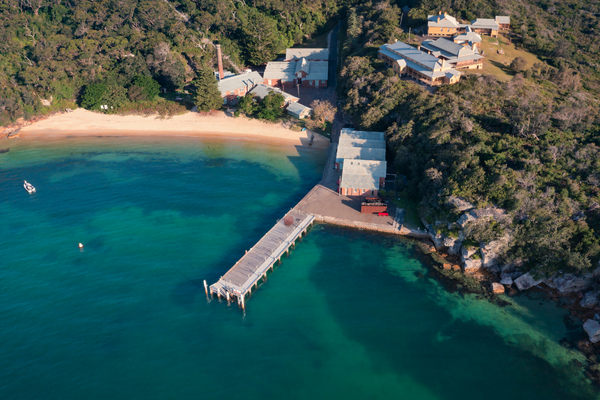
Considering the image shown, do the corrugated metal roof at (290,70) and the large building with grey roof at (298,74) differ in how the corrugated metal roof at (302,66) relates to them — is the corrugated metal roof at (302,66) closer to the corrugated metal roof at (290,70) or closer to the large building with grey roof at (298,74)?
the large building with grey roof at (298,74)

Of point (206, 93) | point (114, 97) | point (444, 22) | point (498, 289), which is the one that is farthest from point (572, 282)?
point (114, 97)

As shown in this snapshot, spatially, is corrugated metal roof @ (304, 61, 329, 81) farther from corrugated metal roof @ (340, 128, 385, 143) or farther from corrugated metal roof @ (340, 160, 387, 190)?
corrugated metal roof @ (340, 160, 387, 190)

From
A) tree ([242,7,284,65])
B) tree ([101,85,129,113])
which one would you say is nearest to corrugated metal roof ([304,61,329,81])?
tree ([242,7,284,65])

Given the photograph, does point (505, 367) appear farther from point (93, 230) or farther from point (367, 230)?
point (93, 230)

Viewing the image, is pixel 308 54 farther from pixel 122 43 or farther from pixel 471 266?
pixel 471 266

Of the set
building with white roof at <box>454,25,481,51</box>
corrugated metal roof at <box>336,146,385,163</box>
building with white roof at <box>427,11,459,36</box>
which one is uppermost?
building with white roof at <box>427,11,459,36</box>

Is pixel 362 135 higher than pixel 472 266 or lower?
higher

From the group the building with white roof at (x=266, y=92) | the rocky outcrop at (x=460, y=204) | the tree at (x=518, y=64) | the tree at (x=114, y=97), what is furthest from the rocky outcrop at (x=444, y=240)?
the tree at (x=114, y=97)
